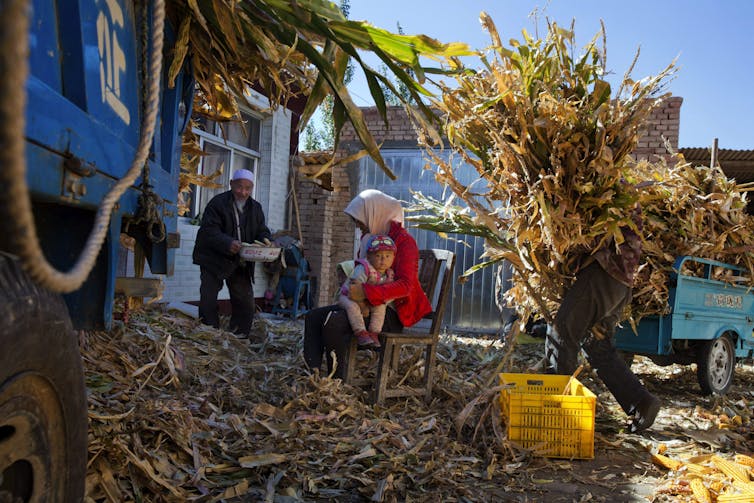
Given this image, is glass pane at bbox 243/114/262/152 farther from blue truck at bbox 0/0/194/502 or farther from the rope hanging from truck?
the rope hanging from truck

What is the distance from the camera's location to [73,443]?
1652mm

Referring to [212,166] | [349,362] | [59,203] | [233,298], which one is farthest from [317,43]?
[212,166]

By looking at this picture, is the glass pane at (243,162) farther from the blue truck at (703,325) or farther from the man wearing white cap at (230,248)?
the blue truck at (703,325)

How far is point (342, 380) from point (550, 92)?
2740mm

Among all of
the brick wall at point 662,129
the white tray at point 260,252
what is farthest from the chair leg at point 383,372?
the brick wall at point 662,129

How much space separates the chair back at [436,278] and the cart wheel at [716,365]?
3363 millimetres

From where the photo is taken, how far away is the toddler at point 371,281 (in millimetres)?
4676

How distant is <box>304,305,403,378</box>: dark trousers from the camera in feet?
15.8

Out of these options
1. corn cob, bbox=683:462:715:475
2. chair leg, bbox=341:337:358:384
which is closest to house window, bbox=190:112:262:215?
chair leg, bbox=341:337:358:384

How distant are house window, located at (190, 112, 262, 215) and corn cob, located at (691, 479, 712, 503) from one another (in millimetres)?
7485

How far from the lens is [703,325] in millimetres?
6578

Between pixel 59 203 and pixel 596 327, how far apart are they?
4.46 metres

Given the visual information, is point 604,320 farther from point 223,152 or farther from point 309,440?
point 223,152

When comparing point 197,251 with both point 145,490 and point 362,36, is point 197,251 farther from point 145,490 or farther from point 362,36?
point 362,36
